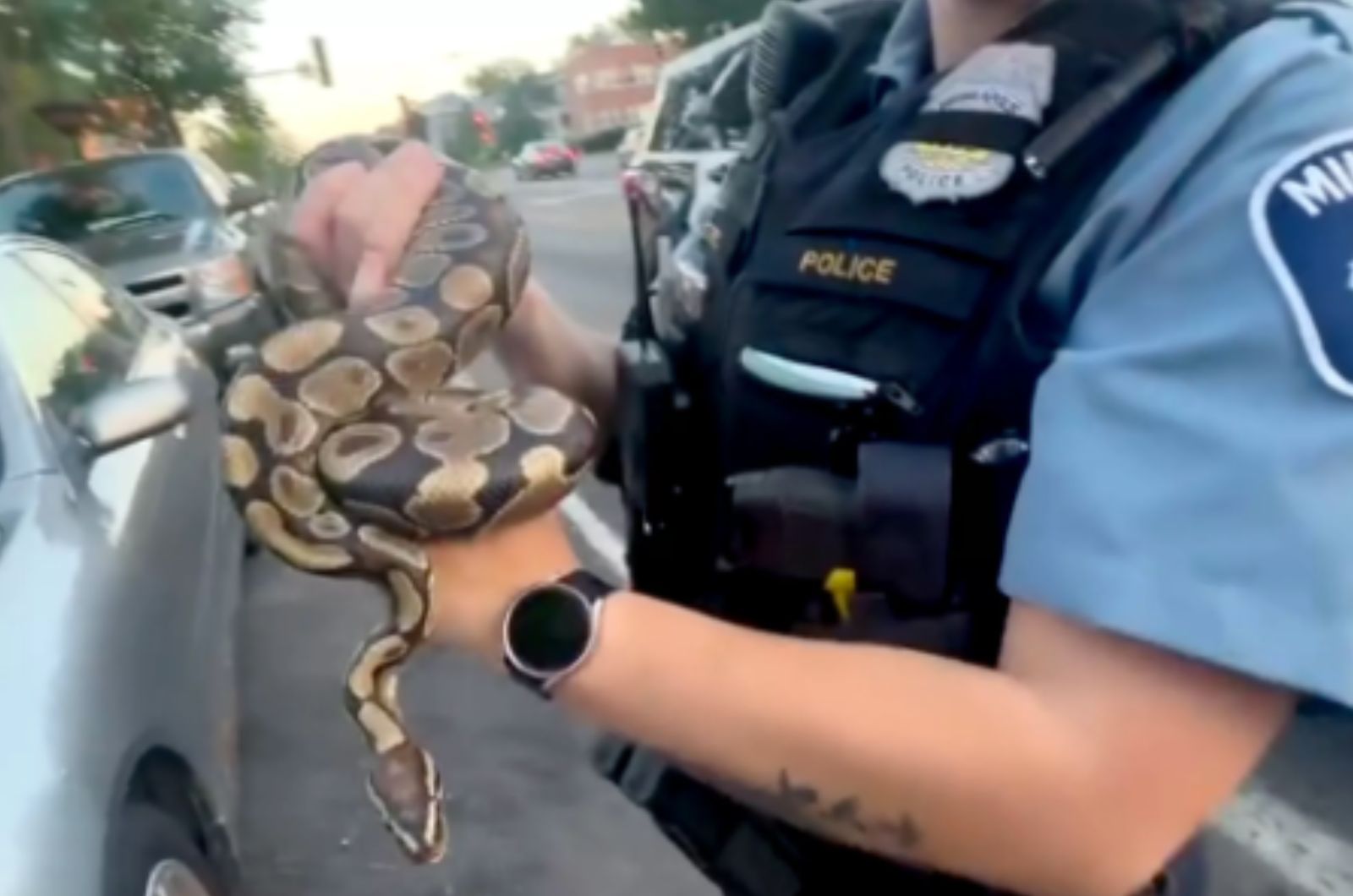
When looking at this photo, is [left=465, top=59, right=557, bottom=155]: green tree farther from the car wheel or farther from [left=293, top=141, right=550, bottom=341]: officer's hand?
[left=293, top=141, right=550, bottom=341]: officer's hand

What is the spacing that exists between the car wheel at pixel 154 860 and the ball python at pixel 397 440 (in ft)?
3.78

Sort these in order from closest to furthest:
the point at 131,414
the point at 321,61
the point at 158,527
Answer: the point at 131,414, the point at 158,527, the point at 321,61

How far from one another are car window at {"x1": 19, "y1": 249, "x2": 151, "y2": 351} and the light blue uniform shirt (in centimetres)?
379

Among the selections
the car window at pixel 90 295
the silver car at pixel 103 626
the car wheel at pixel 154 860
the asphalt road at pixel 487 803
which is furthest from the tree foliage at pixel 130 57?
the car wheel at pixel 154 860

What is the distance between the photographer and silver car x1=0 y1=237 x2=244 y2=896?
249cm

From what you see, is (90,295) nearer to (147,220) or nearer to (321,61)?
(147,220)

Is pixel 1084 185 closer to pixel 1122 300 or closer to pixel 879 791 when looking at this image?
pixel 1122 300

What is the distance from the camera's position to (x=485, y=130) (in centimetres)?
303

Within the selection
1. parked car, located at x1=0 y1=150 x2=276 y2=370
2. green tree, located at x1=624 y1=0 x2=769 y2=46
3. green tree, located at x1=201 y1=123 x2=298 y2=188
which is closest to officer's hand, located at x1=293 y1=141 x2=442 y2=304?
parked car, located at x1=0 y1=150 x2=276 y2=370

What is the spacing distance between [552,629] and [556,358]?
2.36 ft

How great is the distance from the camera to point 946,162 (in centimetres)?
144

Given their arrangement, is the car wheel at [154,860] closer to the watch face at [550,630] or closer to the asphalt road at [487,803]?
the asphalt road at [487,803]

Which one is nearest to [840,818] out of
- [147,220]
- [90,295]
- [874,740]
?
[874,740]

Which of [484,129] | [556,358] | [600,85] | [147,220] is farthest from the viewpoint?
[600,85]
